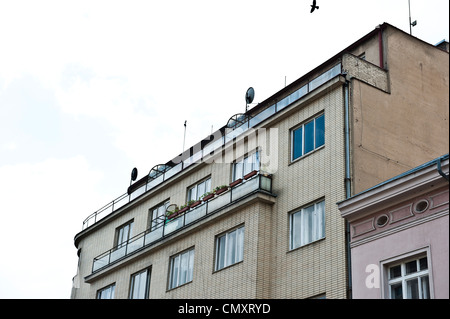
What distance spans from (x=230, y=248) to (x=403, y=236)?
9.07 m

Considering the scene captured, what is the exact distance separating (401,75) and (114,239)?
17.0 meters

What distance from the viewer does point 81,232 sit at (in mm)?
41094

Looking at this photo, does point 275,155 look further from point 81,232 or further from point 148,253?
point 81,232

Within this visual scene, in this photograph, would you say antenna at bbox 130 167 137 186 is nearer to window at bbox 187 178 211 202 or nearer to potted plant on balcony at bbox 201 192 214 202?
window at bbox 187 178 211 202

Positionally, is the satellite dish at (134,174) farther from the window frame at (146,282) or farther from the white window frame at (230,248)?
the white window frame at (230,248)

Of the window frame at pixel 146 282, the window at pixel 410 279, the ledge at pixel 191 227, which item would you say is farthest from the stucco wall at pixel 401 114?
the window frame at pixel 146 282

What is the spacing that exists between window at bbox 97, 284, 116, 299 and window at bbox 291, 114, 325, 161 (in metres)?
12.2

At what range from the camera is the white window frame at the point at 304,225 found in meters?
24.8

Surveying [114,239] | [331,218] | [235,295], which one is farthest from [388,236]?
[114,239]

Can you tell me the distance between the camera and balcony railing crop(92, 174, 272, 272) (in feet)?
89.9

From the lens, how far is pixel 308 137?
27016 mm

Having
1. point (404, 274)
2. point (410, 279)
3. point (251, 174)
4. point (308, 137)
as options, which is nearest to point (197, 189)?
point (251, 174)

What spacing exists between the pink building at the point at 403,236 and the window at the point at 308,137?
5.11 metres

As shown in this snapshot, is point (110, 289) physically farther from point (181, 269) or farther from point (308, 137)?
point (308, 137)
